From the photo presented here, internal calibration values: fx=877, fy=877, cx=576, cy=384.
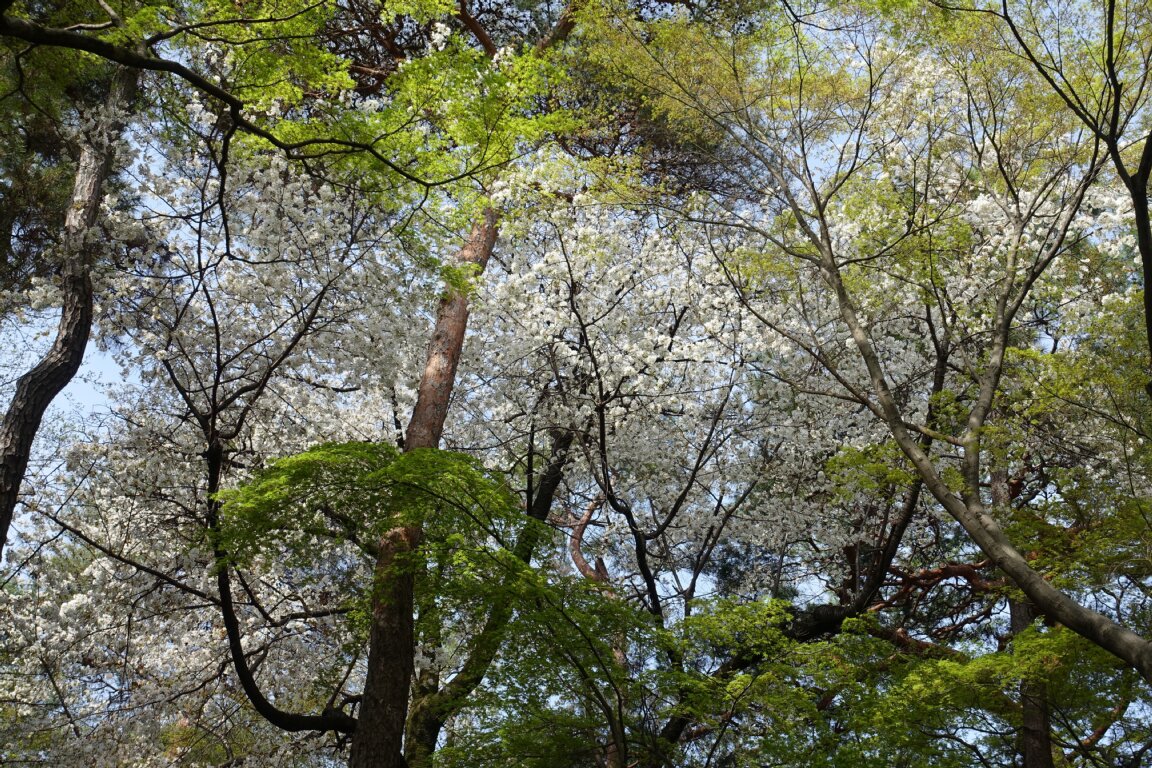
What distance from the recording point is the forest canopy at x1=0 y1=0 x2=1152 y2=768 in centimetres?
602

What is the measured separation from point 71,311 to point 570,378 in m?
4.52

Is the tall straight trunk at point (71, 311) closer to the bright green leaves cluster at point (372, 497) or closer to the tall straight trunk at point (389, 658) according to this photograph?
the bright green leaves cluster at point (372, 497)

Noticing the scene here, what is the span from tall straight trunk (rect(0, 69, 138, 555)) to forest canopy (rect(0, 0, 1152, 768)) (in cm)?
3

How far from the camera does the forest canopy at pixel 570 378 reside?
602 cm

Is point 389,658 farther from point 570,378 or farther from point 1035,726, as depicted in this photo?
point 1035,726

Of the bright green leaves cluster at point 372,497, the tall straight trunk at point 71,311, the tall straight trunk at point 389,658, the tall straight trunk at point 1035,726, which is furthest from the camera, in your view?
the tall straight trunk at point 1035,726

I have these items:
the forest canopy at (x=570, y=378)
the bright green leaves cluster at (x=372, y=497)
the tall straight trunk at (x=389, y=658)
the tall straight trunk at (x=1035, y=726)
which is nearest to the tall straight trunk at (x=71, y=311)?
the forest canopy at (x=570, y=378)

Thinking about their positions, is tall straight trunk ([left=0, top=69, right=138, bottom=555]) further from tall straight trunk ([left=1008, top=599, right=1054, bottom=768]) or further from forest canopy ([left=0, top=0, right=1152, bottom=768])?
tall straight trunk ([left=1008, top=599, right=1054, bottom=768])

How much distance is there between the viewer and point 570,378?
9000 millimetres

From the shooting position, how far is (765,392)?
943cm

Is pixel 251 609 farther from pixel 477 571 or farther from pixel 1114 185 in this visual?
pixel 1114 185

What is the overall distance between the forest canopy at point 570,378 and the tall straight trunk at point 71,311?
0.09 ft

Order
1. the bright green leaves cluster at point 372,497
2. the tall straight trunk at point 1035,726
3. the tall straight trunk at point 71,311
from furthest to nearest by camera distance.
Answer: the tall straight trunk at point 1035,726, the bright green leaves cluster at point 372,497, the tall straight trunk at point 71,311

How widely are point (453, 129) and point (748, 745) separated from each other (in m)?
5.11
